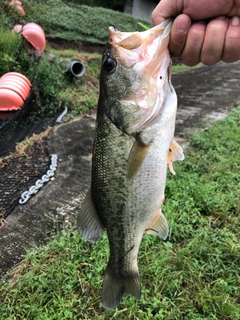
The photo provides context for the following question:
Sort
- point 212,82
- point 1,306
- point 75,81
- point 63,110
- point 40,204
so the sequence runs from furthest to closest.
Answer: point 212,82 < point 75,81 < point 63,110 < point 40,204 < point 1,306

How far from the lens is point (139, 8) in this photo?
19516 mm

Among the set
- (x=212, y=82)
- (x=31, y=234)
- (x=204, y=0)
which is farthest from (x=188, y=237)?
(x=212, y=82)

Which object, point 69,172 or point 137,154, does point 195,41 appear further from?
point 69,172

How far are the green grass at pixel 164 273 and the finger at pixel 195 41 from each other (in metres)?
2.19

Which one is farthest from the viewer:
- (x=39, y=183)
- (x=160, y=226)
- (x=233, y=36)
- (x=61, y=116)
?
(x=61, y=116)

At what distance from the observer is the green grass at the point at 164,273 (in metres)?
2.92

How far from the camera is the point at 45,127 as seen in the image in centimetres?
726

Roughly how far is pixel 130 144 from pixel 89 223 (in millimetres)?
531

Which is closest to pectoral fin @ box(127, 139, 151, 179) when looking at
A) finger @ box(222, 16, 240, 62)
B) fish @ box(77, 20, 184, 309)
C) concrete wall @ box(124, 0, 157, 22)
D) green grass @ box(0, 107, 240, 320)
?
fish @ box(77, 20, 184, 309)

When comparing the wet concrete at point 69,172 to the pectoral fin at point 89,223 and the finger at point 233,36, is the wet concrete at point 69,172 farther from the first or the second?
the finger at point 233,36

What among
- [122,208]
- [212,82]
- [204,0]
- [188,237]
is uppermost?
[204,0]

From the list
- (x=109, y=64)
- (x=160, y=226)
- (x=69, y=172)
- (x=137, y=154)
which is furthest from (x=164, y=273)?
(x=69, y=172)

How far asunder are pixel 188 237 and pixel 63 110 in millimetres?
5362

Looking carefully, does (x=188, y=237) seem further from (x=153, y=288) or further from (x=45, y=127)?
(x=45, y=127)
